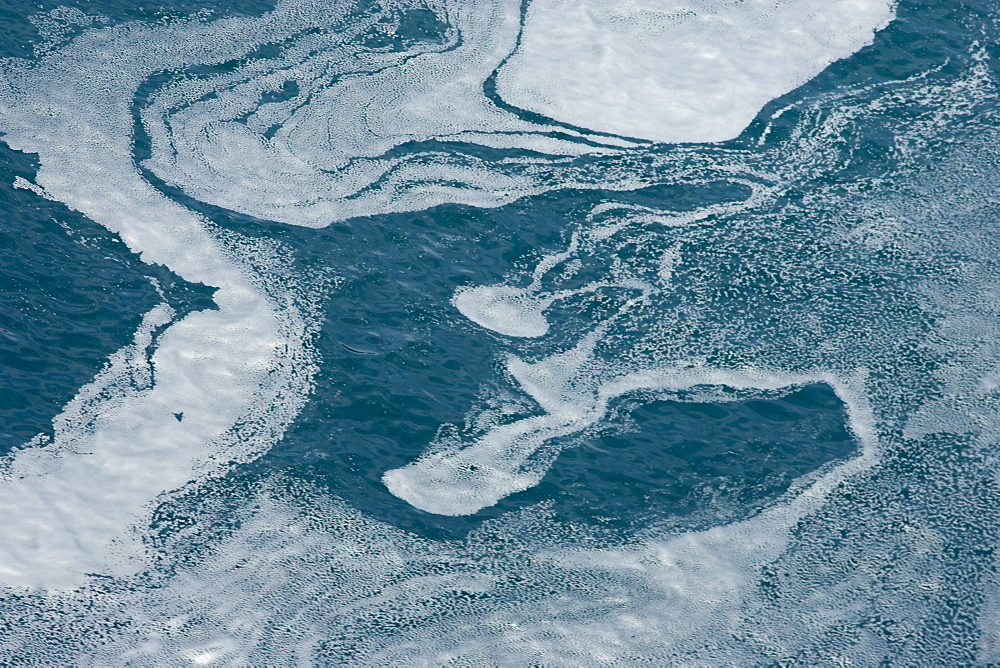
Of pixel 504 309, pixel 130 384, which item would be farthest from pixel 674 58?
pixel 130 384

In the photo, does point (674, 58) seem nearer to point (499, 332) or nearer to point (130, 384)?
point (499, 332)

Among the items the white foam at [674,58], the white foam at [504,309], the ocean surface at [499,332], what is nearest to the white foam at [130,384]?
the ocean surface at [499,332]

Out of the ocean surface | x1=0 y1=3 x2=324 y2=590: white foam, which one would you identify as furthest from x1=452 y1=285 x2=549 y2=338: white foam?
x1=0 y1=3 x2=324 y2=590: white foam

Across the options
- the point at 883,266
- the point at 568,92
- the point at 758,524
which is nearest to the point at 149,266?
the point at 568,92

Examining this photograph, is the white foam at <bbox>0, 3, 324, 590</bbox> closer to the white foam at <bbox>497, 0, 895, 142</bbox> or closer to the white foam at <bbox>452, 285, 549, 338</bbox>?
the white foam at <bbox>452, 285, 549, 338</bbox>

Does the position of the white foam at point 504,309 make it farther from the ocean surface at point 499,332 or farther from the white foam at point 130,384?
the white foam at point 130,384
